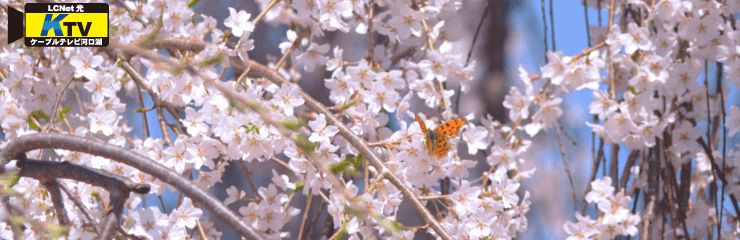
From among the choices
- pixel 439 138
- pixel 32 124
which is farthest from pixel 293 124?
pixel 32 124

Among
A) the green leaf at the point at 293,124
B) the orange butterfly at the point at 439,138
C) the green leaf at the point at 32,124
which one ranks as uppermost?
the green leaf at the point at 293,124

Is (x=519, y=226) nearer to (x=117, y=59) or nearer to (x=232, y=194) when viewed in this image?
(x=232, y=194)

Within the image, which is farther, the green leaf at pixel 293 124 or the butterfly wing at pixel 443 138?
the butterfly wing at pixel 443 138

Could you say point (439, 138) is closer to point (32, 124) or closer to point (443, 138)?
point (443, 138)

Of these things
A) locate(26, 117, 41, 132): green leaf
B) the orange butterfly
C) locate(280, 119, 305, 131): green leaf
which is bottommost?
locate(26, 117, 41, 132): green leaf

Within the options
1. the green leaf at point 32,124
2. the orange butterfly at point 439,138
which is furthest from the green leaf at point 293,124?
the green leaf at point 32,124

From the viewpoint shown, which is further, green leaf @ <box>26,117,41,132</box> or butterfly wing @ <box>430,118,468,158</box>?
green leaf @ <box>26,117,41,132</box>

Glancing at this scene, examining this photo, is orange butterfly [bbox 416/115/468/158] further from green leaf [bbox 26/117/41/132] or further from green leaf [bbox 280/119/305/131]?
green leaf [bbox 26/117/41/132]

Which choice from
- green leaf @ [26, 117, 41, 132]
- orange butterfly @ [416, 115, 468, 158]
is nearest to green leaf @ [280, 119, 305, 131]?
orange butterfly @ [416, 115, 468, 158]

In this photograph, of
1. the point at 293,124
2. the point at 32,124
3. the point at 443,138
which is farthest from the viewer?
the point at 32,124

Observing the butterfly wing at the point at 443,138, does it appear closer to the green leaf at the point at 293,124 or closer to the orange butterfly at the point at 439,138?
the orange butterfly at the point at 439,138

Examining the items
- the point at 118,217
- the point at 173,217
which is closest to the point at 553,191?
the point at 173,217
